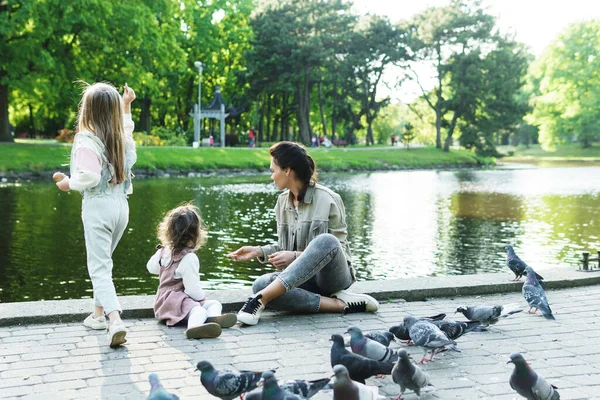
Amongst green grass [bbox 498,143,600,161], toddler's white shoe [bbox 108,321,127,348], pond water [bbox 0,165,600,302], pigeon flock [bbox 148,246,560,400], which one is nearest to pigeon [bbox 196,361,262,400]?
pigeon flock [bbox 148,246,560,400]

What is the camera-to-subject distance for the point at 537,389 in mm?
3502

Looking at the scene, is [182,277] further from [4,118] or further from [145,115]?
[145,115]

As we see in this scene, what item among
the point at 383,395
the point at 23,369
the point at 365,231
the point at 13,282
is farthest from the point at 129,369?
the point at 365,231

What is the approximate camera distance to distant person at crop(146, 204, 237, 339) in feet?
17.0

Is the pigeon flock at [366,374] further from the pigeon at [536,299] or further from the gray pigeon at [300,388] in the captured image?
the pigeon at [536,299]

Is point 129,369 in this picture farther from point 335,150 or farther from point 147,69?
point 335,150

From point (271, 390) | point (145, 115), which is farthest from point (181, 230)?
point (145, 115)

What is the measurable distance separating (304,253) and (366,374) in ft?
5.16

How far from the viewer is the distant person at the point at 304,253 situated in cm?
527

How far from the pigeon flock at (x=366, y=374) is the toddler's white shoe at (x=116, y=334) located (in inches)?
45.5

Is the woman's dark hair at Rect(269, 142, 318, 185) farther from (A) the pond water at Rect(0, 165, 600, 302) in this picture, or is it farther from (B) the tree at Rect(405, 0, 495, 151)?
(B) the tree at Rect(405, 0, 495, 151)

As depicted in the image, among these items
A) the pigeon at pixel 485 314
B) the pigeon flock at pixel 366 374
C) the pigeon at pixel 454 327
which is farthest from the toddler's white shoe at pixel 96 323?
the pigeon at pixel 485 314

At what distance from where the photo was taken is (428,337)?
14.1ft

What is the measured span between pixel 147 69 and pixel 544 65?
4718 cm
